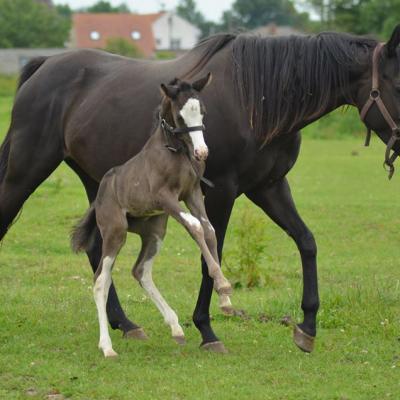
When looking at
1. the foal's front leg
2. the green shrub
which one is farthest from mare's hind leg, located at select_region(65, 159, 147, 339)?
the green shrub

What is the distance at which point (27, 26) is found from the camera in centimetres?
7931

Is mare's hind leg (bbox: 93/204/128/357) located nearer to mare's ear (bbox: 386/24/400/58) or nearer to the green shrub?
mare's ear (bbox: 386/24/400/58)

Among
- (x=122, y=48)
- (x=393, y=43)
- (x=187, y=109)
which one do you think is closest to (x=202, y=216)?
(x=187, y=109)

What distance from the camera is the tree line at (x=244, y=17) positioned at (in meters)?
49.4

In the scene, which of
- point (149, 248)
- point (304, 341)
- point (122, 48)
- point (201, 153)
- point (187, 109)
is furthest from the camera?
point (122, 48)

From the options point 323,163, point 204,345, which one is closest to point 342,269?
point 204,345

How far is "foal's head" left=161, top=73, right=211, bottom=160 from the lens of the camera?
582 cm

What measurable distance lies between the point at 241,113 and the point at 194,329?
1.87 metres

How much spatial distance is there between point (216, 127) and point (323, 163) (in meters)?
17.4

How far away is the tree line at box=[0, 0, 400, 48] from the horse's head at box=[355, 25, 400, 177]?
1231 mm

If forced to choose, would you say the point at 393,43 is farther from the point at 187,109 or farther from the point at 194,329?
the point at 194,329

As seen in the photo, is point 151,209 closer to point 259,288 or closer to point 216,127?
point 216,127

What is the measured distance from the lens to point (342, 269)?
11.0m

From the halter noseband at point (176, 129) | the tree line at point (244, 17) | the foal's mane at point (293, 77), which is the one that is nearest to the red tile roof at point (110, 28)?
the tree line at point (244, 17)
